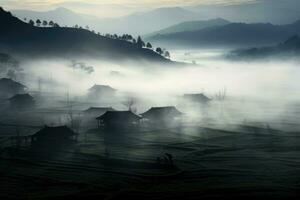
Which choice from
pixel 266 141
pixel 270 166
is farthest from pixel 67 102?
pixel 270 166

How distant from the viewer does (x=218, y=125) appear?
115m

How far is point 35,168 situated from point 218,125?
5345 centimetres

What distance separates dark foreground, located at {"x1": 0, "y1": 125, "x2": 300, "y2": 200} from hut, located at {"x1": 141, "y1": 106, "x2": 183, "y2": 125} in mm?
14335

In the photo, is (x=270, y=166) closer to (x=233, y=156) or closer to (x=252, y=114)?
(x=233, y=156)

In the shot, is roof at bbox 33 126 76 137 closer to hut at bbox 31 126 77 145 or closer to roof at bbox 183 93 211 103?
hut at bbox 31 126 77 145

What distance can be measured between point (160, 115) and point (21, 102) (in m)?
47.0

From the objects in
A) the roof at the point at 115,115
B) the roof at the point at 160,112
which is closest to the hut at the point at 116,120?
the roof at the point at 115,115

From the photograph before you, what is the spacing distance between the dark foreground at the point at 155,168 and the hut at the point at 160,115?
14.3 m

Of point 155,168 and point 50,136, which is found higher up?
point 50,136

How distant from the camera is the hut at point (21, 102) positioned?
140 m

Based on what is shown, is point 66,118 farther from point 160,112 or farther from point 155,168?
point 155,168

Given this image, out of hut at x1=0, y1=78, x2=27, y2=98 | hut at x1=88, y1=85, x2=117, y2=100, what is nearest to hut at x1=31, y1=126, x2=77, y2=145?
hut at x1=0, y1=78, x2=27, y2=98

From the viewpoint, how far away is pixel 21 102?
468 ft

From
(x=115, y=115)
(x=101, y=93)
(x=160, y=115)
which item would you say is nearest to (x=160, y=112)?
(x=160, y=115)
